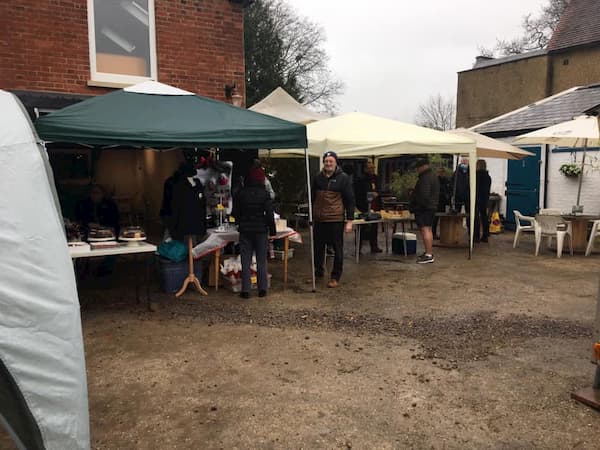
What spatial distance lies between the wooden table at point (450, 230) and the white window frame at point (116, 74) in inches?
247

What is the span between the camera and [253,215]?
622 cm

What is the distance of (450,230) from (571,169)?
3692 millimetres

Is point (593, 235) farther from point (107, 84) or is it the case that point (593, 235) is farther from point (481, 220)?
point (107, 84)

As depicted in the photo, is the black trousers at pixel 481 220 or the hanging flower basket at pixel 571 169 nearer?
the black trousers at pixel 481 220

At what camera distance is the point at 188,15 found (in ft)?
28.6

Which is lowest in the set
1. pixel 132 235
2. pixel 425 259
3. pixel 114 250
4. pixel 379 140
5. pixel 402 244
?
pixel 425 259

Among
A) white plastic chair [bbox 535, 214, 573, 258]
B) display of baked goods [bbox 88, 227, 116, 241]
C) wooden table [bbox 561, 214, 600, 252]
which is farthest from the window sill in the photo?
wooden table [bbox 561, 214, 600, 252]

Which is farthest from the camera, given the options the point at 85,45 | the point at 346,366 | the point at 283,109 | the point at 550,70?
the point at 550,70

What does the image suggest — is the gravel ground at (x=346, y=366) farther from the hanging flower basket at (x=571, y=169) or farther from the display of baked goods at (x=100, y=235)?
the hanging flower basket at (x=571, y=169)

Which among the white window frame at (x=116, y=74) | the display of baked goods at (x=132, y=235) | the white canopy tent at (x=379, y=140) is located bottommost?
the display of baked goods at (x=132, y=235)

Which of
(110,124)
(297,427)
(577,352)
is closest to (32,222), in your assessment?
(297,427)

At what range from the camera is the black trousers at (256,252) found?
20.7 feet

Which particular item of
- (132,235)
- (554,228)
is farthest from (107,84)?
(554,228)

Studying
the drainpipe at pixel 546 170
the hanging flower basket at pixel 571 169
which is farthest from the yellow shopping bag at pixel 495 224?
the hanging flower basket at pixel 571 169
